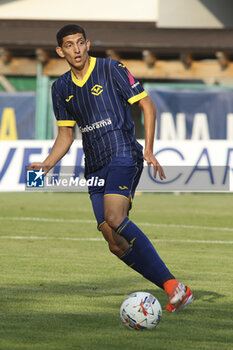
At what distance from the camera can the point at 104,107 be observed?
7621 millimetres

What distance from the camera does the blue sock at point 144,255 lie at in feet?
24.3

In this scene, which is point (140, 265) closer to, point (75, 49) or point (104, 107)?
point (104, 107)

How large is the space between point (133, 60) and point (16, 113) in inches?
150

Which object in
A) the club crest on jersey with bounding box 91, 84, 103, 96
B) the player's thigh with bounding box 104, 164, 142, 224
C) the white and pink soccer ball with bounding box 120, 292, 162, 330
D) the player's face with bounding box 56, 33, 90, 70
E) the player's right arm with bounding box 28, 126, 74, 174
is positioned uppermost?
the player's face with bounding box 56, 33, 90, 70

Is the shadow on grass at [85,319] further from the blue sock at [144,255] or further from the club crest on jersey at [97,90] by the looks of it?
the club crest on jersey at [97,90]

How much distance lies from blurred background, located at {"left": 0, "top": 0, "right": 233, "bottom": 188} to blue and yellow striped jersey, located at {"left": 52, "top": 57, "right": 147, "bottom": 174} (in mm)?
15954

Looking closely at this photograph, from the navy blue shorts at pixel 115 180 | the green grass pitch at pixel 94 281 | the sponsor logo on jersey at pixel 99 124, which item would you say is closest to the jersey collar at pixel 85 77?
the sponsor logo on jersey at pixel 99 124

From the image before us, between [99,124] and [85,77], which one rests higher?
[85,77]

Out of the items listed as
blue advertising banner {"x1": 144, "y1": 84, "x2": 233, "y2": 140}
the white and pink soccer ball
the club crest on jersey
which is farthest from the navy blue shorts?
blue advertising banner {"x1": 144, "y1": 84, "x2": 233, "y2": 140}

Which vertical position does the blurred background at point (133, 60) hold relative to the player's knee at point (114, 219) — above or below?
below

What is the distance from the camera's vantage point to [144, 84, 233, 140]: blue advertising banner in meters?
25.8

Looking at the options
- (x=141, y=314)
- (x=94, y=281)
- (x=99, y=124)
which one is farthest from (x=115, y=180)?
(x=94, y=281)

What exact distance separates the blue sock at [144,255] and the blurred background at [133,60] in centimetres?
1623

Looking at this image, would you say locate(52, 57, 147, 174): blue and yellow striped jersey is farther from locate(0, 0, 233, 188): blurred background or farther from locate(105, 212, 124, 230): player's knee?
locate(0, 0, 233, 188): blurred background
